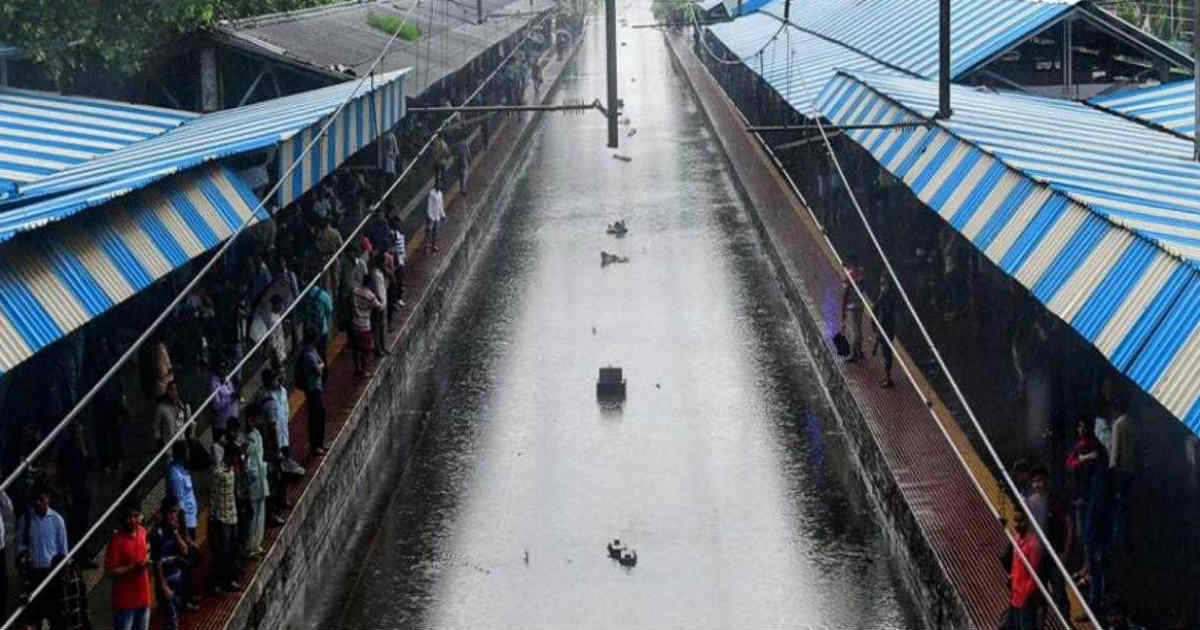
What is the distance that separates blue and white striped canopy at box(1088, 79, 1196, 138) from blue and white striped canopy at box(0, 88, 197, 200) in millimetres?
10553

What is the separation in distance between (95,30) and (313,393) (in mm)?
8209

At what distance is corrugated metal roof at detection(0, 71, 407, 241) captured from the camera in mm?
13367

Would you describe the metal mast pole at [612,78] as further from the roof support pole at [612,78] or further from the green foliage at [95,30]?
the green foliage at [95,30]

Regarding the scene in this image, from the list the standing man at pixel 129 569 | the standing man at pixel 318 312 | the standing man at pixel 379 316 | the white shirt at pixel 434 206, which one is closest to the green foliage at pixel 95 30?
the white shirt at pixel 434 206

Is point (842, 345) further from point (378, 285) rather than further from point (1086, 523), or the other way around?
point (1086, 523)

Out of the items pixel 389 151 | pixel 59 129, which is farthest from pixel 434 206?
pixel 59 129

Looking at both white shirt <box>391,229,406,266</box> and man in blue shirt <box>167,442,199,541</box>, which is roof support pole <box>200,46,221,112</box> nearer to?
white shirt <box>391,229,406,266</box>

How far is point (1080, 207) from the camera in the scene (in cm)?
1366

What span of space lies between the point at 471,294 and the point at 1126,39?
31.0 feet

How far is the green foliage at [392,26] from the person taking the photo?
33.7 meters

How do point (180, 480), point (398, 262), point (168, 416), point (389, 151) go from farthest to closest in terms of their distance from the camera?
point (389, 151) → point (398, 262) → point (168, 416) → point (180, 480)

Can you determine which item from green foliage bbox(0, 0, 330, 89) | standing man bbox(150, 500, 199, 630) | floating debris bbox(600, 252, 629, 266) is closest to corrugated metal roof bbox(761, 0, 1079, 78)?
floating debris bbox(600, 252, 629, 266)

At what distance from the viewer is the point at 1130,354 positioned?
11.3 meters

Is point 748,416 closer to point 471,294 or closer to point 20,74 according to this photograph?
point 471,294
